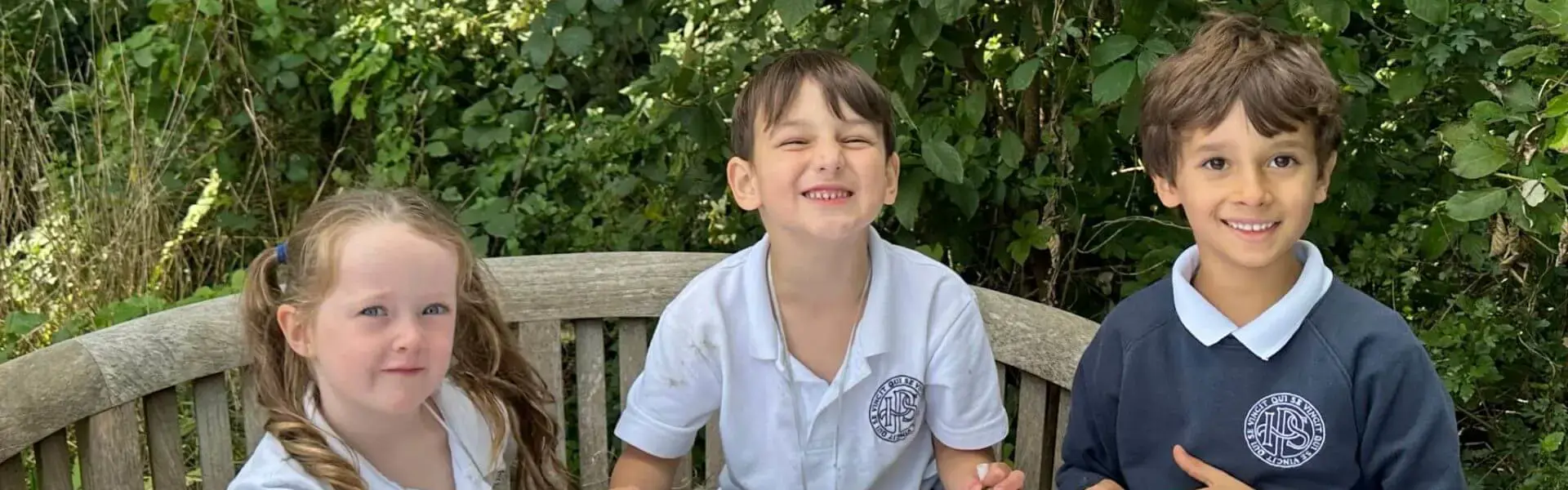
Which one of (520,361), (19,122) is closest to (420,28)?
(19,122)

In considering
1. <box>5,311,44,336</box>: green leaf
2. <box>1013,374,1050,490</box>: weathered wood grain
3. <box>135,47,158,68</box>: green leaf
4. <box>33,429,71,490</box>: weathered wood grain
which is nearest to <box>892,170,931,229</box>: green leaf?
<box>1013,374,1050,490</box>: weathered wood grain

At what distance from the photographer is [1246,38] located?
170 centimetres

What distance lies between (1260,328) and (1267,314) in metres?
0.02

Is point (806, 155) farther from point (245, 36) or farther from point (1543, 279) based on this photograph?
point (245, 36)

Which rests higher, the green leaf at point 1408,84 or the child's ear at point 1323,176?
the child's ear at point 1323,176

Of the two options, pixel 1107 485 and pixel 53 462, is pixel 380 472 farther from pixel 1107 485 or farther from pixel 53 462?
pixel 1107 485

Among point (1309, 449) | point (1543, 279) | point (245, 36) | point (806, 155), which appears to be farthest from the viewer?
point (245, 36)

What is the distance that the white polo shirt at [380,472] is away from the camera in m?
1.71

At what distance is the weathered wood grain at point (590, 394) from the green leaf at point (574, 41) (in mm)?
574

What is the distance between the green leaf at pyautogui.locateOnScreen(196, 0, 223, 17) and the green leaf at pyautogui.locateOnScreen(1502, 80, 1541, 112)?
2937mm

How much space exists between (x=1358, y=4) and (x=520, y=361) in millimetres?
1425

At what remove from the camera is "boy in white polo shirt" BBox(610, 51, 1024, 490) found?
6.34 ft

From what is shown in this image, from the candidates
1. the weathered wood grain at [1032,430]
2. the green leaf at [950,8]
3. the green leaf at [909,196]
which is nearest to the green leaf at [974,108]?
the green leaf at [909,196]

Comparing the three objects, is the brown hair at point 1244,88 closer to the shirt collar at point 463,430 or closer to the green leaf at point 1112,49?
the green leaf at point 1112,49
